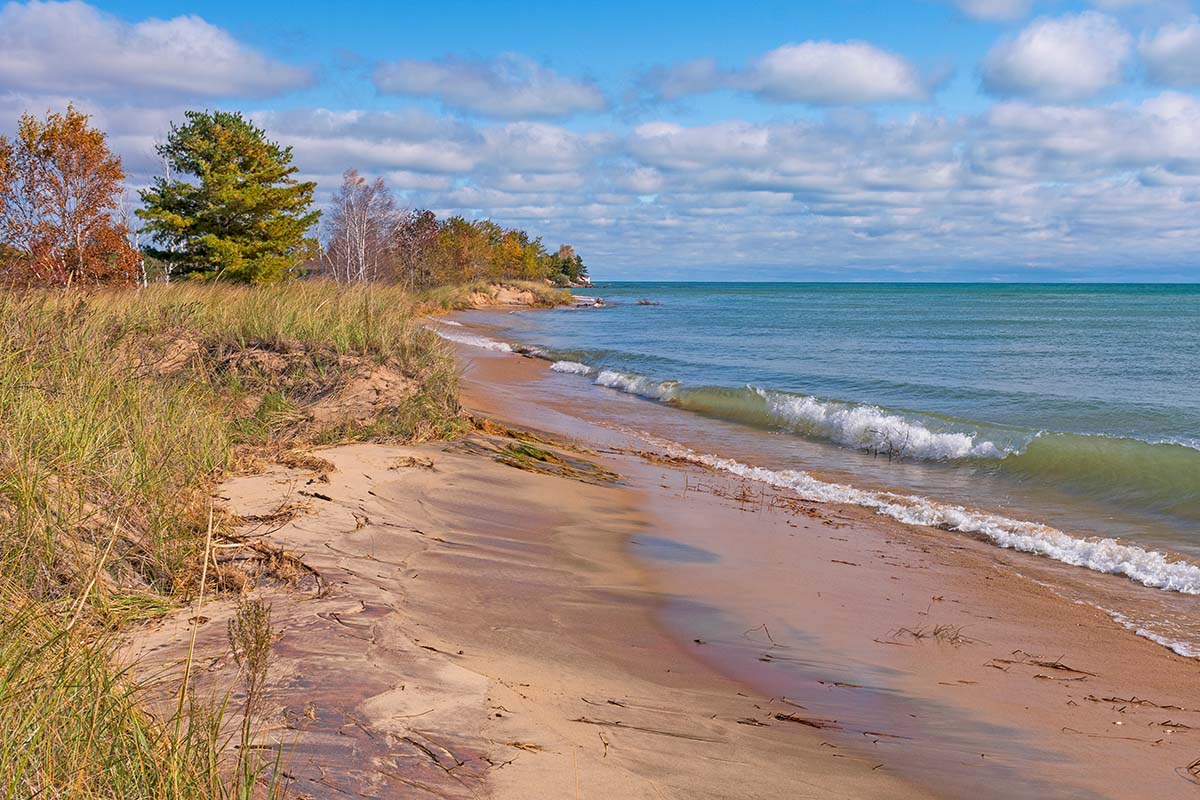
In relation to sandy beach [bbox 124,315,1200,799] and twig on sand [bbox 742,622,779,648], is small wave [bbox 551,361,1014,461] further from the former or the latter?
twig on sand [bbox 742,622,779,648]

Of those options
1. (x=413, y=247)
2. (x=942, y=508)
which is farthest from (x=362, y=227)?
(x=942, y=508)

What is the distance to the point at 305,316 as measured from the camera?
37.4ft

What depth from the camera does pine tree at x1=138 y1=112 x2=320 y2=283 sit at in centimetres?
3033

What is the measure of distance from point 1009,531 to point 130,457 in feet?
27.5

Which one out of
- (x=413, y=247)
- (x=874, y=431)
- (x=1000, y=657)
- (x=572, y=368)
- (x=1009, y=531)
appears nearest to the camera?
(x=1000, y=657)

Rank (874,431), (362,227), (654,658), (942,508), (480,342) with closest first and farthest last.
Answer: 1. (654,658)
2. (942,508)
3. (874,431)
4. (480,342)
5. (362,227)

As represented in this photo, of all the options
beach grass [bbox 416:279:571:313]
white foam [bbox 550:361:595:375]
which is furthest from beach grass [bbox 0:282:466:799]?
beach grass [bbox 416:279:571:313]

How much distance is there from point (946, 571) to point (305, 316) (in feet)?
27.4

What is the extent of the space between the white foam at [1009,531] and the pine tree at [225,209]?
78.7ft

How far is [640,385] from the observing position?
21734 mm

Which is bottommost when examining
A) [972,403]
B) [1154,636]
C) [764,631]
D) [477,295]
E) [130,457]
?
[1154,636]

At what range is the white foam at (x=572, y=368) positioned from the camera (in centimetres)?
2552

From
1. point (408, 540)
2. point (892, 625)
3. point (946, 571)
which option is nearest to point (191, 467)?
point (408, 540)

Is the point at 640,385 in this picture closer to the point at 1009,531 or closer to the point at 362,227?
the point at 1009,531
